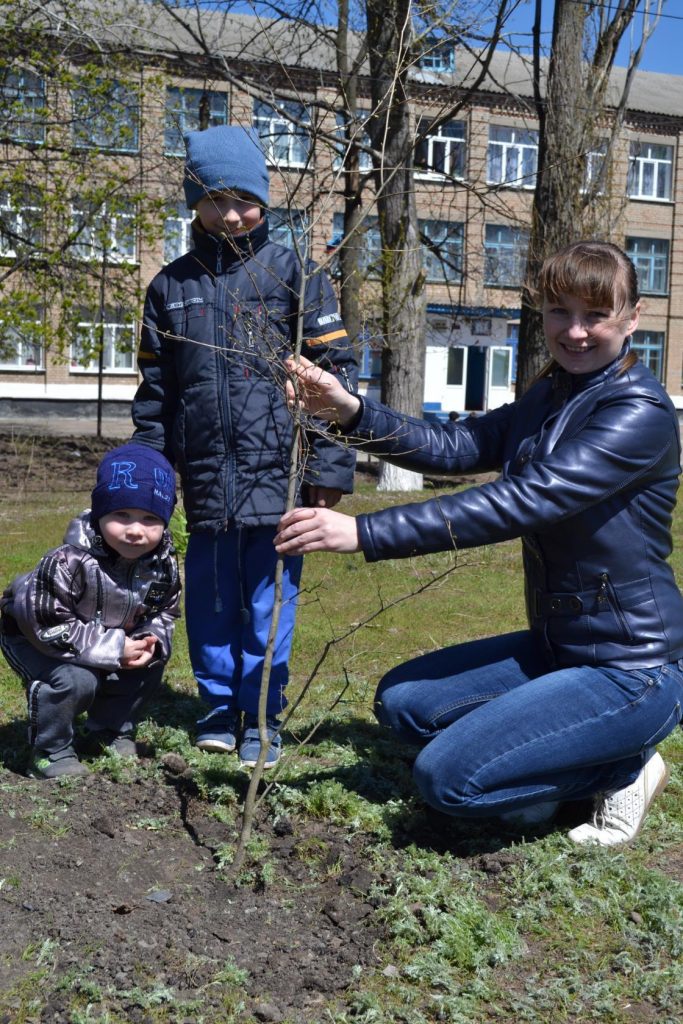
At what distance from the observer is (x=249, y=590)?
145 inches

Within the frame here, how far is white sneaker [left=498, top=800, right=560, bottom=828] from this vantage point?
122 inches

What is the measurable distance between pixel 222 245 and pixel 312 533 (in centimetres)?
142

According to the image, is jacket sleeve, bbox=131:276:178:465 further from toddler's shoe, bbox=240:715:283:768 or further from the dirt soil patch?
the dirt soil patch

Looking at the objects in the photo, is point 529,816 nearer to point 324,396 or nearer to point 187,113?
point 324,396

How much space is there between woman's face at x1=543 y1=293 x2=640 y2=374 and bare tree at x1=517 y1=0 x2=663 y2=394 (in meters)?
8.71

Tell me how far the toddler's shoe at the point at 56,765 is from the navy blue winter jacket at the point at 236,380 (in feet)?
2.76

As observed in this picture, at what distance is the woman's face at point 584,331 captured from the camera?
116 inches

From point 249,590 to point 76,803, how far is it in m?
0.91

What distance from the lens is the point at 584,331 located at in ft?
9.68

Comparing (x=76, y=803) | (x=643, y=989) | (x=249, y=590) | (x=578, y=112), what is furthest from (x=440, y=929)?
(x=578, y=112)

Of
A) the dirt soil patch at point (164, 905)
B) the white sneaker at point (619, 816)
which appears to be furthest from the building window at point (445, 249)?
the dirt soil patch at point (164, 905)

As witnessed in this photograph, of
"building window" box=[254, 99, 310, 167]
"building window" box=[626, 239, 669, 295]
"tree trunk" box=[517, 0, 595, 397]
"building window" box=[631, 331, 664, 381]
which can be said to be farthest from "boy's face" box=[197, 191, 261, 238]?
"building window" box=[626, 239, 669, 295]

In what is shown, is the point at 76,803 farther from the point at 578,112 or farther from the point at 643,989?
the point at 578,112

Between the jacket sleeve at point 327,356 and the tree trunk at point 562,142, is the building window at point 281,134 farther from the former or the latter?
the tree trunk at point 562,142
